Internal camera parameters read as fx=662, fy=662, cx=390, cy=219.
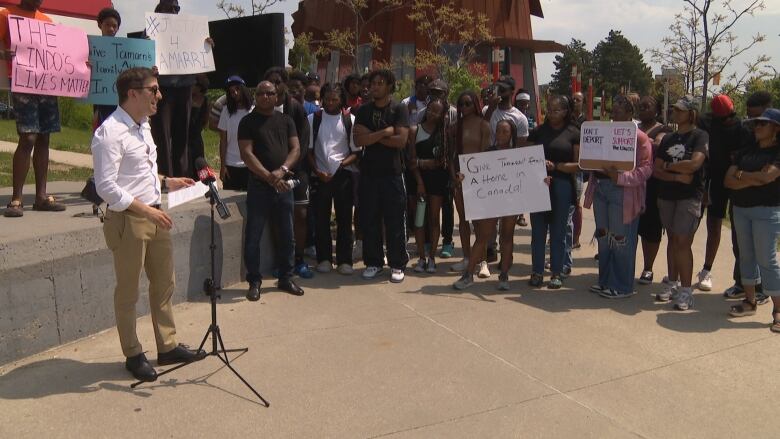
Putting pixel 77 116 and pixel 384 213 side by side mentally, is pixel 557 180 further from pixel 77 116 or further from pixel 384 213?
pixel 77 116

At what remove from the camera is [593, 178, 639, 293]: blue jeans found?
6145 millimetres

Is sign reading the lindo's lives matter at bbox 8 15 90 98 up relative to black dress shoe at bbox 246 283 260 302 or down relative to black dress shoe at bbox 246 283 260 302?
up

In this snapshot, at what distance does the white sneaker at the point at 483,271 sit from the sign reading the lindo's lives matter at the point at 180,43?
11.1 feet

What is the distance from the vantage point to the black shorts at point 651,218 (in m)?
6.48

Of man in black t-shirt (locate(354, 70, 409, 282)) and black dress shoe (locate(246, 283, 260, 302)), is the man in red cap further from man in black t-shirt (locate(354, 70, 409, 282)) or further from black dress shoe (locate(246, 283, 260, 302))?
black dress shoe (locate(246, 283, 260, 302))

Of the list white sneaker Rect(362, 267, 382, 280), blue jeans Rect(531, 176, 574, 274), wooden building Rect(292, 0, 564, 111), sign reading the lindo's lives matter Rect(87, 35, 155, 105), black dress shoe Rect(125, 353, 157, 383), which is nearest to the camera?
black dress shoe Rect(125, 353, 157, 383)

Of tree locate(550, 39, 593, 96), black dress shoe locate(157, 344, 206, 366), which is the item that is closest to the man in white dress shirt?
black dress shoe locate(157, 344, 206, 366)

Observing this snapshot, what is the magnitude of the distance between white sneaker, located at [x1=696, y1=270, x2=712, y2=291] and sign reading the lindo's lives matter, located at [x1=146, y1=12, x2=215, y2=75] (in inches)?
208

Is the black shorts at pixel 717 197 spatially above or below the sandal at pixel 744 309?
above

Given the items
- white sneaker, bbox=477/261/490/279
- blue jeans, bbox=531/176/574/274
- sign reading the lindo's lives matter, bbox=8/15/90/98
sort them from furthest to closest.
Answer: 1. white sneaker, bbox=477/261/490/279
2. blue jeans, bbox=531/176/574/274
3. sign reading the lindo's lives matter, bbox=8/15/90/98

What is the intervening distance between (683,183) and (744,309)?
120 cm

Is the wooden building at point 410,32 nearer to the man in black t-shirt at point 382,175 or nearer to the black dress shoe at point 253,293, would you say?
the man in black t-shirt at point 382,175

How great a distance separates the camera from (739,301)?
6160 mm

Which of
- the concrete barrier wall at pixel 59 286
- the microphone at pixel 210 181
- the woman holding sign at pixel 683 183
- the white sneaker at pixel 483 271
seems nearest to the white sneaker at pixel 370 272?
the white sneaker at pixel 483 271
